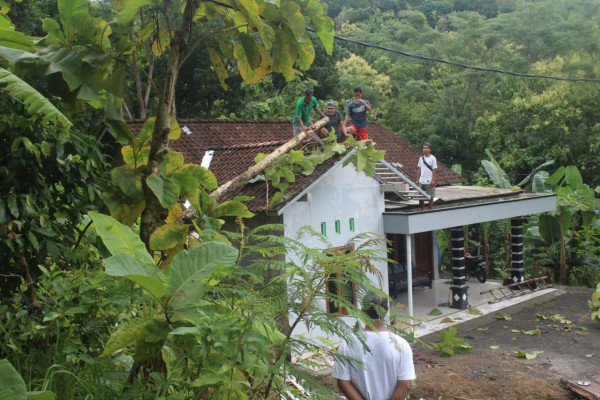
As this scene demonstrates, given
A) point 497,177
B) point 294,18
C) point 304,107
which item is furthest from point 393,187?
point 294,18

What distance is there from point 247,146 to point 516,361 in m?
6.54

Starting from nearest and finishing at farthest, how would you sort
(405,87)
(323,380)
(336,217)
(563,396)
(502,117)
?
(563,396) < (323,380) < (336,217) < (502,117) < (405,87)

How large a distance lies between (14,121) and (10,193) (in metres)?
0.44

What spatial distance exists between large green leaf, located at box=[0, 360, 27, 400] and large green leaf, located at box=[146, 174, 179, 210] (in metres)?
1.29

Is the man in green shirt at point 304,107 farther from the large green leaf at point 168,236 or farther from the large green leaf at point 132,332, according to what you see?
the large green leaf at point 132,332

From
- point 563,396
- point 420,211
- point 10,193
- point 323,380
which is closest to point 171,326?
point 10,193

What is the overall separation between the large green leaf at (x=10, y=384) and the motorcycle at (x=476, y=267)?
16.6 m

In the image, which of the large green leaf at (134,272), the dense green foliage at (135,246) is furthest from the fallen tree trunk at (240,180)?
the large green leaf at (134,272)

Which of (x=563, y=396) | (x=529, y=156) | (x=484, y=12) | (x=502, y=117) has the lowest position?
(x=563, y=396)

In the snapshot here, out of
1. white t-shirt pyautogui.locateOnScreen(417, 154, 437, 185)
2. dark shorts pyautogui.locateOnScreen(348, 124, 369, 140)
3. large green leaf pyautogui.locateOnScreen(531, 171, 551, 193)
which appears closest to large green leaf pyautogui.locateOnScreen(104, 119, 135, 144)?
dark shorts pyautogui.locateOnScreen(348, 124, 369, 140)

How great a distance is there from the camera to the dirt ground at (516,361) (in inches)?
353

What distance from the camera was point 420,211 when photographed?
12258mm

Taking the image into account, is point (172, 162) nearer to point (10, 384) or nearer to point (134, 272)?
point (134, 272)

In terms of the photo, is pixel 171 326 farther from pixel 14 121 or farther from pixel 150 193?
pixel 14 121
